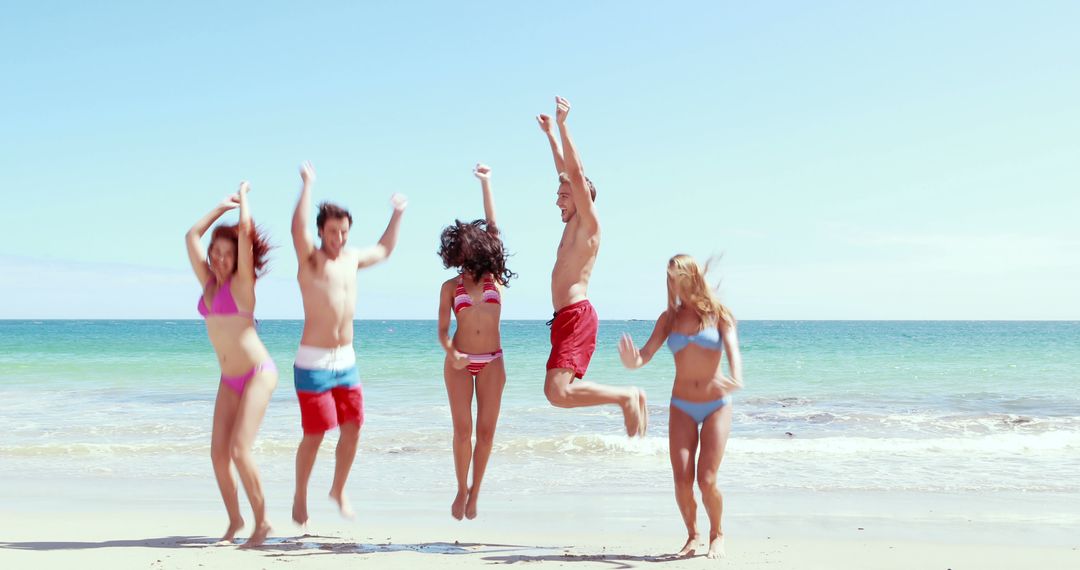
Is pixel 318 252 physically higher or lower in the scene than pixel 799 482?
higher

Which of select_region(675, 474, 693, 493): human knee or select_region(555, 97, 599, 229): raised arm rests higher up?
select_region(555, 97, 599, 229): raised arm

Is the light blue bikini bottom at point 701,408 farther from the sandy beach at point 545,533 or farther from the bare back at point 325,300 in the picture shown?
the bare back at point 325,300

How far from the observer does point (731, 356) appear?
16.5ft

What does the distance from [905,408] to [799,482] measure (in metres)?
8.56

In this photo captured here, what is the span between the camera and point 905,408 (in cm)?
1598

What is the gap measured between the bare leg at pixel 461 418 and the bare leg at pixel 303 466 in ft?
2.73

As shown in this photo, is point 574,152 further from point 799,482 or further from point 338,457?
point 799,482

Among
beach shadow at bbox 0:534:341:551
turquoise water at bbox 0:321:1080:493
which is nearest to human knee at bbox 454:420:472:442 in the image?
beach shadow at bbox 0:534:341:551

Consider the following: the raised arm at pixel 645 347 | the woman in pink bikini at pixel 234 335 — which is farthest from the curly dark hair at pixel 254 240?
the raised arm at pixel 645 347

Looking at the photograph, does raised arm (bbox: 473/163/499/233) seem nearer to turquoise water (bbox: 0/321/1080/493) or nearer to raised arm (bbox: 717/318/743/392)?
raised arm (bbox: 717/318/743/392)

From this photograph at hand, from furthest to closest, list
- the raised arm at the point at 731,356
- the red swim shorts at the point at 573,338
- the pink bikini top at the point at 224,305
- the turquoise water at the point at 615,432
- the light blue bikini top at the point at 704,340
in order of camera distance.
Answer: the turquoise water at the point at 615,432 < the red swim shorts at the point at 573,338 < the pink bikini top at the point at 224,305 < the light blue bikini top at the point at 704,340 < the raised arm at the point at 731,356

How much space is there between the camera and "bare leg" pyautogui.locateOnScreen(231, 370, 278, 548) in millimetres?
5121

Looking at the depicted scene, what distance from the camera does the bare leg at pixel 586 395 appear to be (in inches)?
213

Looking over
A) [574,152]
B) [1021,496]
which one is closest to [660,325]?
[574,152]
